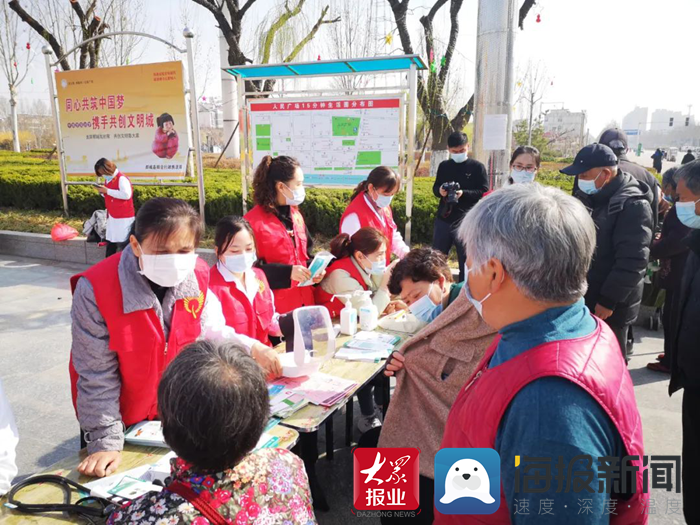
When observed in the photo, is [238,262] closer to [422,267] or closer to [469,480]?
[422,267]

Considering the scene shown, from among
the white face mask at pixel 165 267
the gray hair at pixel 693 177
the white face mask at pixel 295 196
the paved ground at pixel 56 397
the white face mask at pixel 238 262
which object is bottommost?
the paved ground at pixel 56 397

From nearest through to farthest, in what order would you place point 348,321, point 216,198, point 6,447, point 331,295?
point 6,447
point 348,321
point 331,295
point 216,198

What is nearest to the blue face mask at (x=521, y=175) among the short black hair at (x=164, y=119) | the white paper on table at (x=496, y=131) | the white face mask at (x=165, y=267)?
the white paper on table at (x=496, y=131)

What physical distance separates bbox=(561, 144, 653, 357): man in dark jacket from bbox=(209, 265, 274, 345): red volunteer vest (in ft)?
6.59

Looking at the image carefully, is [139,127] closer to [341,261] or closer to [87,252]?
[87,252]

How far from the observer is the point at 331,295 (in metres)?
3.28

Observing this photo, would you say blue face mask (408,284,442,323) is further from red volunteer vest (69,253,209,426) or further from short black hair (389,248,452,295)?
red volunteer vest (69,253,209,426)

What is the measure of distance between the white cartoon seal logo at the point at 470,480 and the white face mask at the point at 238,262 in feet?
5.14

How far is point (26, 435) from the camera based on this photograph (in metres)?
3.16

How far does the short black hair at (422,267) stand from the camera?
7.79 ft

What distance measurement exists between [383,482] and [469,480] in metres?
0.65

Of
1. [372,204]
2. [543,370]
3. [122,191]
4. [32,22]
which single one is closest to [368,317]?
[372,204]

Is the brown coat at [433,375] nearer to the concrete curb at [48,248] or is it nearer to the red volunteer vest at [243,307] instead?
the red volunteer vest at [243,307]

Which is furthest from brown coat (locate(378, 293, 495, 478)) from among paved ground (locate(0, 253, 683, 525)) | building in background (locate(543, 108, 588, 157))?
building in background (locate(543, 108, 588, 157))
